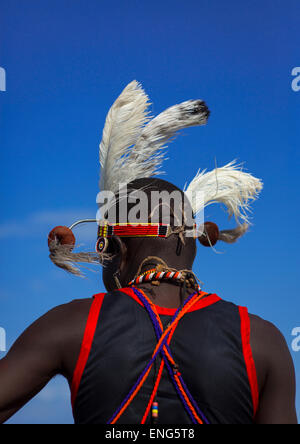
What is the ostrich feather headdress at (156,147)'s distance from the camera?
4027 mm

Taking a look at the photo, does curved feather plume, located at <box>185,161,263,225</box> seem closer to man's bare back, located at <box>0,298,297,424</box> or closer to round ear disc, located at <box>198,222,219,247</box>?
round ear disc, located at <box>198,222,219,247</box>

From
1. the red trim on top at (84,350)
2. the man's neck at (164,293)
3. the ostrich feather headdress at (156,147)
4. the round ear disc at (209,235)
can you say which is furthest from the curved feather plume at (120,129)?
the red trim on top at (84,350)

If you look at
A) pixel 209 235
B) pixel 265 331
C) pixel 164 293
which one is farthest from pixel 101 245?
pixel 265 331

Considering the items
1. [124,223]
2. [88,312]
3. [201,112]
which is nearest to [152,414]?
[88,312]

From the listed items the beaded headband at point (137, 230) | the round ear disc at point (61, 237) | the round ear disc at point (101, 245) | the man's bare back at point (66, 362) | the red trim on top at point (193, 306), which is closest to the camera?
the man's bare back at point (66, 362)

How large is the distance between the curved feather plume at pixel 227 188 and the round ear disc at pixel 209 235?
14cm

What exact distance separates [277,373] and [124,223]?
129 centimetres

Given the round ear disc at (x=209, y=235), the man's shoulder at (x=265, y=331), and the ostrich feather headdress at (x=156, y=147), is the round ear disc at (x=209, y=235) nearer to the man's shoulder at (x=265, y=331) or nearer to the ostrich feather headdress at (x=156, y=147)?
the ostrich feather headdress at (x=156, y=147)

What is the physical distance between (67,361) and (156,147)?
186cm

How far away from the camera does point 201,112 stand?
4.09 m

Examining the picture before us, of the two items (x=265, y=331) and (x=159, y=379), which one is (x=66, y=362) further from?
(x=265, y=331)

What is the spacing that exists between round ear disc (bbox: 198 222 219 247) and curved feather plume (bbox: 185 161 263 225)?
0.14m

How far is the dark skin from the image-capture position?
9.01 ft

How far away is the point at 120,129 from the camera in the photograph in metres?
4.07
